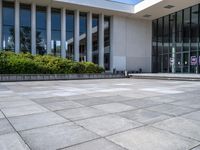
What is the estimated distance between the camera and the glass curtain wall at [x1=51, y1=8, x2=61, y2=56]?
26750 mm

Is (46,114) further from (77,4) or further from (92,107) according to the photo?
(77,4)

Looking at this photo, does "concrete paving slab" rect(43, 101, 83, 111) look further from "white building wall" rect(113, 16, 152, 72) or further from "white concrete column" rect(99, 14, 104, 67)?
"white building wall" rect(113, 16, 152, 72)

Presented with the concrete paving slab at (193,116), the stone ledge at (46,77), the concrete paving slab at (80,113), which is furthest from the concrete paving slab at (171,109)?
the stone ledge at (46,77)

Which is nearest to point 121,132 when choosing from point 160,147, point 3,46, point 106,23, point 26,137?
point 160,147

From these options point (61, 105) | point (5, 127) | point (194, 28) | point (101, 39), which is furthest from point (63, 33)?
point (5, 127)

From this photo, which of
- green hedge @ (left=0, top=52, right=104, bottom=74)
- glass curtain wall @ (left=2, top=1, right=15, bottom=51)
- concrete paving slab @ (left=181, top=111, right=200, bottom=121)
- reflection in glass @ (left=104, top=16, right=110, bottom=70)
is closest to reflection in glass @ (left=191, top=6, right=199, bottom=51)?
reflection in glass @ (left=104, top=16, right=110, bottom=70)

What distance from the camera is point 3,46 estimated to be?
2447cm

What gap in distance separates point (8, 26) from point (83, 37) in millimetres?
9085

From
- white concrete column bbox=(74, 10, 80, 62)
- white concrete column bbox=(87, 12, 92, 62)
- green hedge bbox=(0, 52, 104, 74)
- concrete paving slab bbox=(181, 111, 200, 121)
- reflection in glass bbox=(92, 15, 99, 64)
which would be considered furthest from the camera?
reflection in glass bbox=(92, 15, 99, 64)

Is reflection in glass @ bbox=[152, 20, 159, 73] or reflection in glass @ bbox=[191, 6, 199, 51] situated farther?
reflection in glass @ bbox=[152, 20, 159, 73]

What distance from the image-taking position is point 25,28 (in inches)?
1006

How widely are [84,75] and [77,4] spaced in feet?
31.1

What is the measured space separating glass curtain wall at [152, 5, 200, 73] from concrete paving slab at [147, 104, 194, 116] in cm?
1978

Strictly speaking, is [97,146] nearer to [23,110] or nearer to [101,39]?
[23,110]
